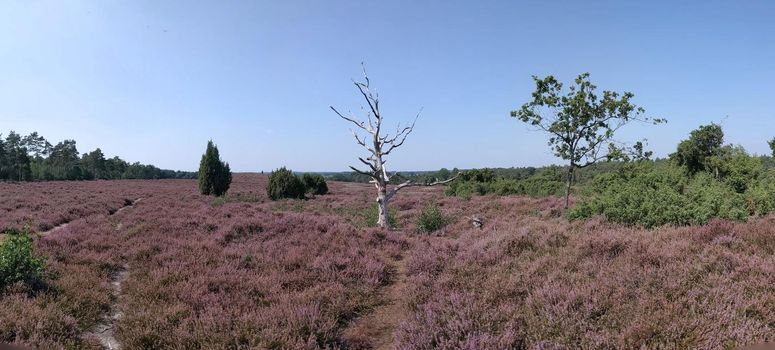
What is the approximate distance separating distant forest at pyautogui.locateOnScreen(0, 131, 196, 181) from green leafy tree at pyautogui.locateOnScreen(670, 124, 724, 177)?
90.9 m

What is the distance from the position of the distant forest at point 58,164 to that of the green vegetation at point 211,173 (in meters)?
51.6

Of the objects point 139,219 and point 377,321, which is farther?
point 139,219

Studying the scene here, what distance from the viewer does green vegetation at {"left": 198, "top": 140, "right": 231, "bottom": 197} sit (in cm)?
3803

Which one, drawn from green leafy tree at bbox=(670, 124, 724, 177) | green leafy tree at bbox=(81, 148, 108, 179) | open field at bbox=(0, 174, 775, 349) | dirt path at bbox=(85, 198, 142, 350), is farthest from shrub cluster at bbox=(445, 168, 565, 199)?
green leafy tree at bbox=(81, 148, 108, 179)

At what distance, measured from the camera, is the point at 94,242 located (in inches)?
465

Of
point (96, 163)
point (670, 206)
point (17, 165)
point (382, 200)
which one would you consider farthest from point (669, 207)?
point (96, 163)

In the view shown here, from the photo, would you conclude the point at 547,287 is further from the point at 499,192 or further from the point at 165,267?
the point at 499,192

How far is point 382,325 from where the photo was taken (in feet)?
20.1

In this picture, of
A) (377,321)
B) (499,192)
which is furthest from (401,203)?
(377,321)

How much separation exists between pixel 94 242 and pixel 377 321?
10.1 meters

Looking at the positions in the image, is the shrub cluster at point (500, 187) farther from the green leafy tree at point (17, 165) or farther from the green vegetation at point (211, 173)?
the green leafy tree at point (17, 165)

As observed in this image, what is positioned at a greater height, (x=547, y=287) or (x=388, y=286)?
(x=547, y=287)

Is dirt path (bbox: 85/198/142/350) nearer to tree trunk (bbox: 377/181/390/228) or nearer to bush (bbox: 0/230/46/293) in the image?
bush (bbox: 0/230/46/293)

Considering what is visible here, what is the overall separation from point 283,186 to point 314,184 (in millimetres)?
9044
